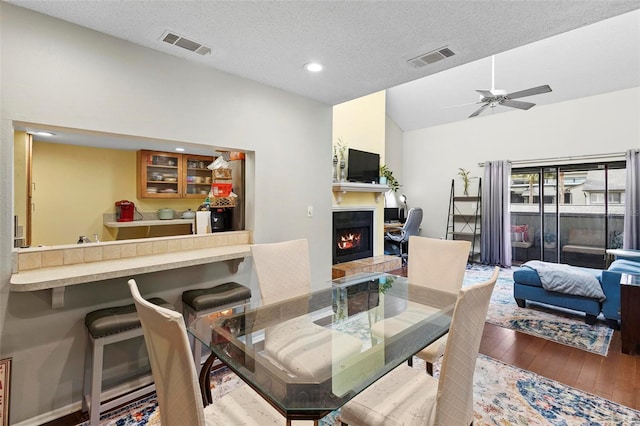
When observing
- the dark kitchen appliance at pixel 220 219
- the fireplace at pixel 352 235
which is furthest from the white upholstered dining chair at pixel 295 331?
the fireplace at pixel 352 235

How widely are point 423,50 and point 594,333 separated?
3.24 metres

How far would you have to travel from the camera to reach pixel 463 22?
1.82 meters

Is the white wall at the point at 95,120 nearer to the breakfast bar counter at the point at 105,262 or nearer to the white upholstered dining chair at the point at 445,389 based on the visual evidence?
the breakfast bar counter at the point at 105,262

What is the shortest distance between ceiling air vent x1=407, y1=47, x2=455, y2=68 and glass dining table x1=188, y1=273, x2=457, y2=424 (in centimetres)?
173

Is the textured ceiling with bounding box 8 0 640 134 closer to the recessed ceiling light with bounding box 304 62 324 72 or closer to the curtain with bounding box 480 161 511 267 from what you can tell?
the recessed ceiling light with bounding box 304 62 324 72

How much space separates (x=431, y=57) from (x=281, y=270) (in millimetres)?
1922

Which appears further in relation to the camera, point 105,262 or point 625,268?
point 625,268

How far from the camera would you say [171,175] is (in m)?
4.75

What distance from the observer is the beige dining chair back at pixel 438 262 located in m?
2.37

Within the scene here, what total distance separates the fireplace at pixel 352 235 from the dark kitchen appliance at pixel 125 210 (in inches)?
118

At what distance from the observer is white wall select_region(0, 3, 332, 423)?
1.69m

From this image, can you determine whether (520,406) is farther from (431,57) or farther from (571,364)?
(431,57)

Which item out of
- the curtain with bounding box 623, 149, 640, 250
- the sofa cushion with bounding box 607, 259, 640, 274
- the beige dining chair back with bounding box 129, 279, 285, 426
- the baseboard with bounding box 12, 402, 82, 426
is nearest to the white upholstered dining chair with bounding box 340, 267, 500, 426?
the beige dining chair back with bounding box 129, 279, 285, 426

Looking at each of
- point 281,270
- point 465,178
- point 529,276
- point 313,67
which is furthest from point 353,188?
point 465,178
